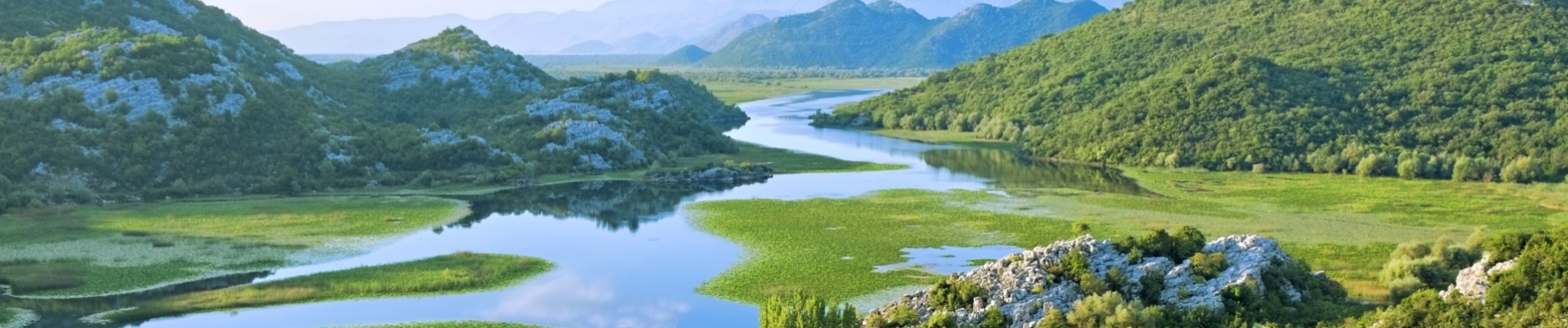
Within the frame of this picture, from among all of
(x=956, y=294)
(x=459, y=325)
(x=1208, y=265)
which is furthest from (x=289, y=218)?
(x=1208, y=265)

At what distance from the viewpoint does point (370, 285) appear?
55.4 m

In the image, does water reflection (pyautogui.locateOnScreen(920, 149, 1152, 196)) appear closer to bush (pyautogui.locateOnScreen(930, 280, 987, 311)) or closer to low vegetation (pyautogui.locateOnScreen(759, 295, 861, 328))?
bush (pyautogui.locateOnScreen(930, 280, 987, 311))

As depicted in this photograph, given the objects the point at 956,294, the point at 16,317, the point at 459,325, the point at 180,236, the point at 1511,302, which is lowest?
the point at 459,325

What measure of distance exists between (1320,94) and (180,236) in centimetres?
8074

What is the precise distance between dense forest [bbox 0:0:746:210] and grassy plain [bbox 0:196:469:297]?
5.91 meters

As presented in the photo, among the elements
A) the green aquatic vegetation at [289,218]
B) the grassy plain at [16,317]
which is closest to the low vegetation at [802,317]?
the grassy plain at [16,317]

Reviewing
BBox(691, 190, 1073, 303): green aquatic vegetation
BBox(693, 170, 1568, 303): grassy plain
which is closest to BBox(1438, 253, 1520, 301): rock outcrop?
BBox(693, 170, 1568, 303): grassy plain

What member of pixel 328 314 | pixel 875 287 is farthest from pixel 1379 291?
pixel 328 314

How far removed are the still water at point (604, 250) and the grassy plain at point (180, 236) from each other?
2192 mm

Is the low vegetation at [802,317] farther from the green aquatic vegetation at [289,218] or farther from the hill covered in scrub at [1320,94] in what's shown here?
the hill covered in scrub at [1320,94]

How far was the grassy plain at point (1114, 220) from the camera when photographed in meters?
58.0

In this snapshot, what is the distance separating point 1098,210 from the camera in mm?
78625

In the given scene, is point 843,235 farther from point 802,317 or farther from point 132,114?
point 132,114

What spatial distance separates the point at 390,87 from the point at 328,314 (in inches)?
3606
